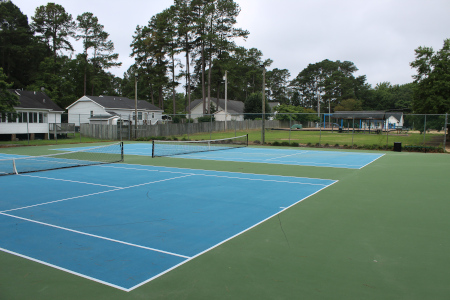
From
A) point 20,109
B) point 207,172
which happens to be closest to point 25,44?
point 20,109

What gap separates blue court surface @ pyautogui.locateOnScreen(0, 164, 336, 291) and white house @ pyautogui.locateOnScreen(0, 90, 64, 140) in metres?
22.6

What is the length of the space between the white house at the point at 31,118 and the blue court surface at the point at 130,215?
22646 millimetres

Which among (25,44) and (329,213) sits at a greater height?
(25,44)

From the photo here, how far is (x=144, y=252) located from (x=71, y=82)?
61.2 meters

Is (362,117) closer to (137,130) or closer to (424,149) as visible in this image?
(424,149)

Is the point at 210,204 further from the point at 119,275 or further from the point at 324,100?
the point at 324,100

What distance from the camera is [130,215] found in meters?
7.84

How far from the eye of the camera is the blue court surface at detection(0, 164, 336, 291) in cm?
532

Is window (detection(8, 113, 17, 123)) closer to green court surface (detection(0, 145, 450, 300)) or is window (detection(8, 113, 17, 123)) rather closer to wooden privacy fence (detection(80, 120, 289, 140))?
wooden privacy fence (detection(80, 120, 289, 140))

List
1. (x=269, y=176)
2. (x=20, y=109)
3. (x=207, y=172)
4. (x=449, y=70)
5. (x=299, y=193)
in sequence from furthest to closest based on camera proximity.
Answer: (x=20, y=109), (x=449, y=70), (x=207, y=172), (x=269, y=176), (x=299, y=193)

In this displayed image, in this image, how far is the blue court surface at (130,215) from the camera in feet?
17.4

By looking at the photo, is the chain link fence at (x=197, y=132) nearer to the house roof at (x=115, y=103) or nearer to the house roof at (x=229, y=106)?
the house roof at (x=115, y=103)

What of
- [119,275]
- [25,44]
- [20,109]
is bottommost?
[119,275]

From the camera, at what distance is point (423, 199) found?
953cm
